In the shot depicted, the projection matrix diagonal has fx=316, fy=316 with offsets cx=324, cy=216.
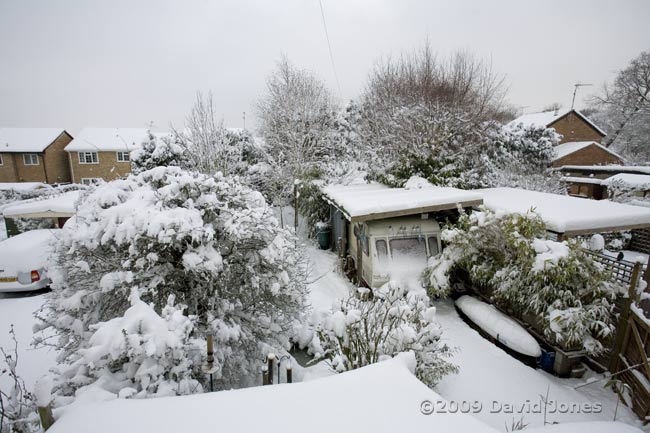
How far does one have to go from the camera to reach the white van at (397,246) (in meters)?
8.55

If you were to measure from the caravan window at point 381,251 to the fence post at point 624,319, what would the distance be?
4760mm

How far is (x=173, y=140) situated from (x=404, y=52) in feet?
38.7

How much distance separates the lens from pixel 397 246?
890 cm

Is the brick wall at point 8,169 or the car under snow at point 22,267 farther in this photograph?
the brick wall at point 8,169

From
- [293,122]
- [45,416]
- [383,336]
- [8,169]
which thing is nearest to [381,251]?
[383,336]

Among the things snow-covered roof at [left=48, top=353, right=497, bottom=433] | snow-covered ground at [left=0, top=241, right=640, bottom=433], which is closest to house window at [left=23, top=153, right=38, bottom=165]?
snow-covered ground at [left=0, top=241, right=640, bottom=433]

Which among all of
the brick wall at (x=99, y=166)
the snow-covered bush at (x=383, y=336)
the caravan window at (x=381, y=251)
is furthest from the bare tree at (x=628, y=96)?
the brick wall at (x=99, y=166)

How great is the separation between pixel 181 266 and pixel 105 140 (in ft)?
105

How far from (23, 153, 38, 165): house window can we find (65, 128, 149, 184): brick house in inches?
95.8

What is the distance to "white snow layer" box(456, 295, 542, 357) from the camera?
20.9 ft

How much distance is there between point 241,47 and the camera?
16.3 metres

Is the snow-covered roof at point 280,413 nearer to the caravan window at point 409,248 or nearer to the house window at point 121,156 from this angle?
the caravan window at point 409,248

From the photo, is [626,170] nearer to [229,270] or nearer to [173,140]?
[229,270]

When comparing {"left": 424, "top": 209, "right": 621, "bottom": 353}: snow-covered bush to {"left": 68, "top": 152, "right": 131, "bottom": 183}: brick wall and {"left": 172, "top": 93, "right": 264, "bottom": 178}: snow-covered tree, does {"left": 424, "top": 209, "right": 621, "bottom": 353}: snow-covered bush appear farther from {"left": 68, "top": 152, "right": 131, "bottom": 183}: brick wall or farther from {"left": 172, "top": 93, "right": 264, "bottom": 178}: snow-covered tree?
{"left": 68, "top": 152, "right": 131, "bottom": 183}: brick wall
